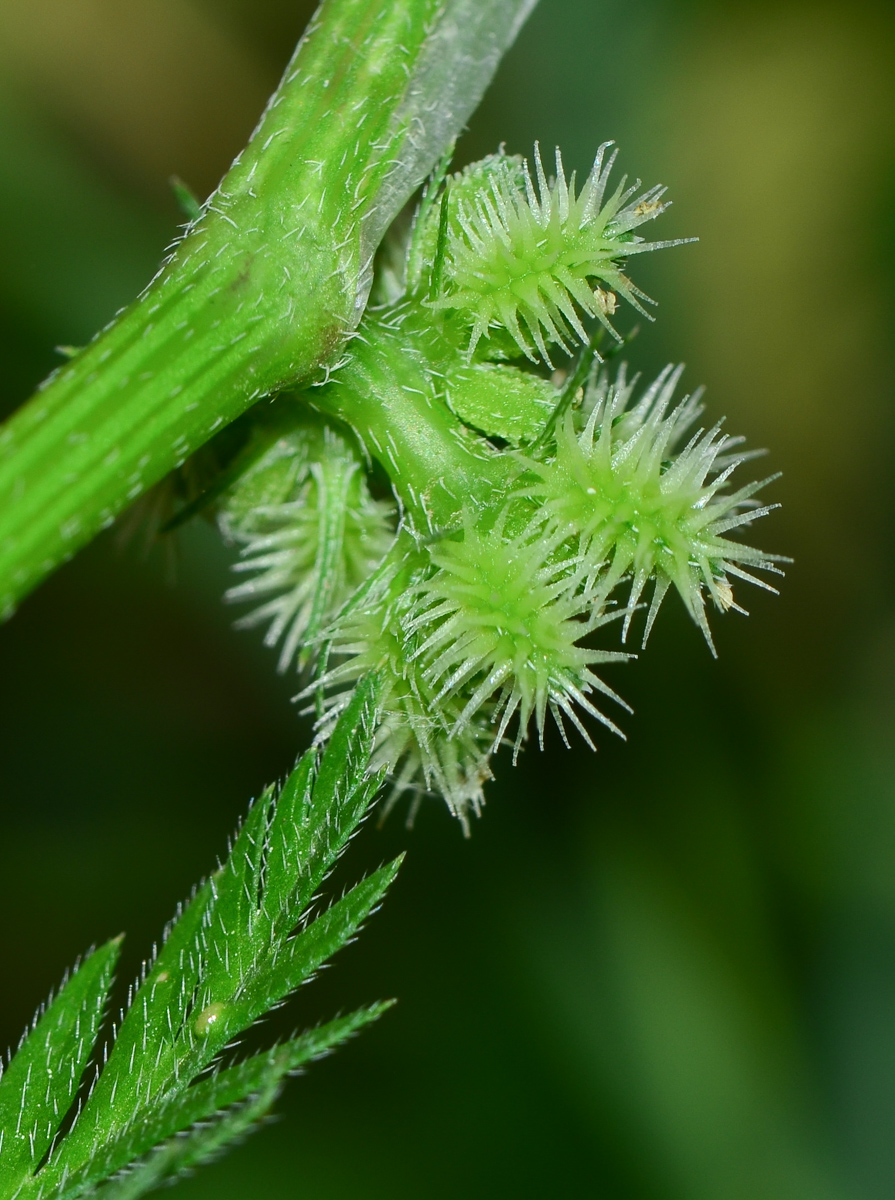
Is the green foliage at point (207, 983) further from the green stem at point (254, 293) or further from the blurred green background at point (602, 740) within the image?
the blurred green background at point (602, 740)

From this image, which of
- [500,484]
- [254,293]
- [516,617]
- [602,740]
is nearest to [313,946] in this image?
[516,617]

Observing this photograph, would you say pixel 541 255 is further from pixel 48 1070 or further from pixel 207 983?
pixel 48 1070

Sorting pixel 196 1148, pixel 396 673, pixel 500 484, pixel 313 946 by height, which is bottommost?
pixel 196 1148

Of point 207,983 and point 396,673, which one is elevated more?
point 396,673

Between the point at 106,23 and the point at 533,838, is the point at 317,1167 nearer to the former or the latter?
the point at 533,838

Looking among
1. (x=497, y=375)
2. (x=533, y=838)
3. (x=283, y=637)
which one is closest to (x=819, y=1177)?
(x=533, y=838)

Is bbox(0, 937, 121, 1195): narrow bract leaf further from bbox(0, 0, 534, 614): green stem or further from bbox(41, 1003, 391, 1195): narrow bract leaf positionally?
bbox(0, 0, 534, 614): green stem

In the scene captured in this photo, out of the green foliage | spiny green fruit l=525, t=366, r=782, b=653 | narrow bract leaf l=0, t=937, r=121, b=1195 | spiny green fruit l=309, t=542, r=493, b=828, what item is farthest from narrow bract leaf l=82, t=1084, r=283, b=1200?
spiny green fruit l=525, t=366, r=782, b=653
